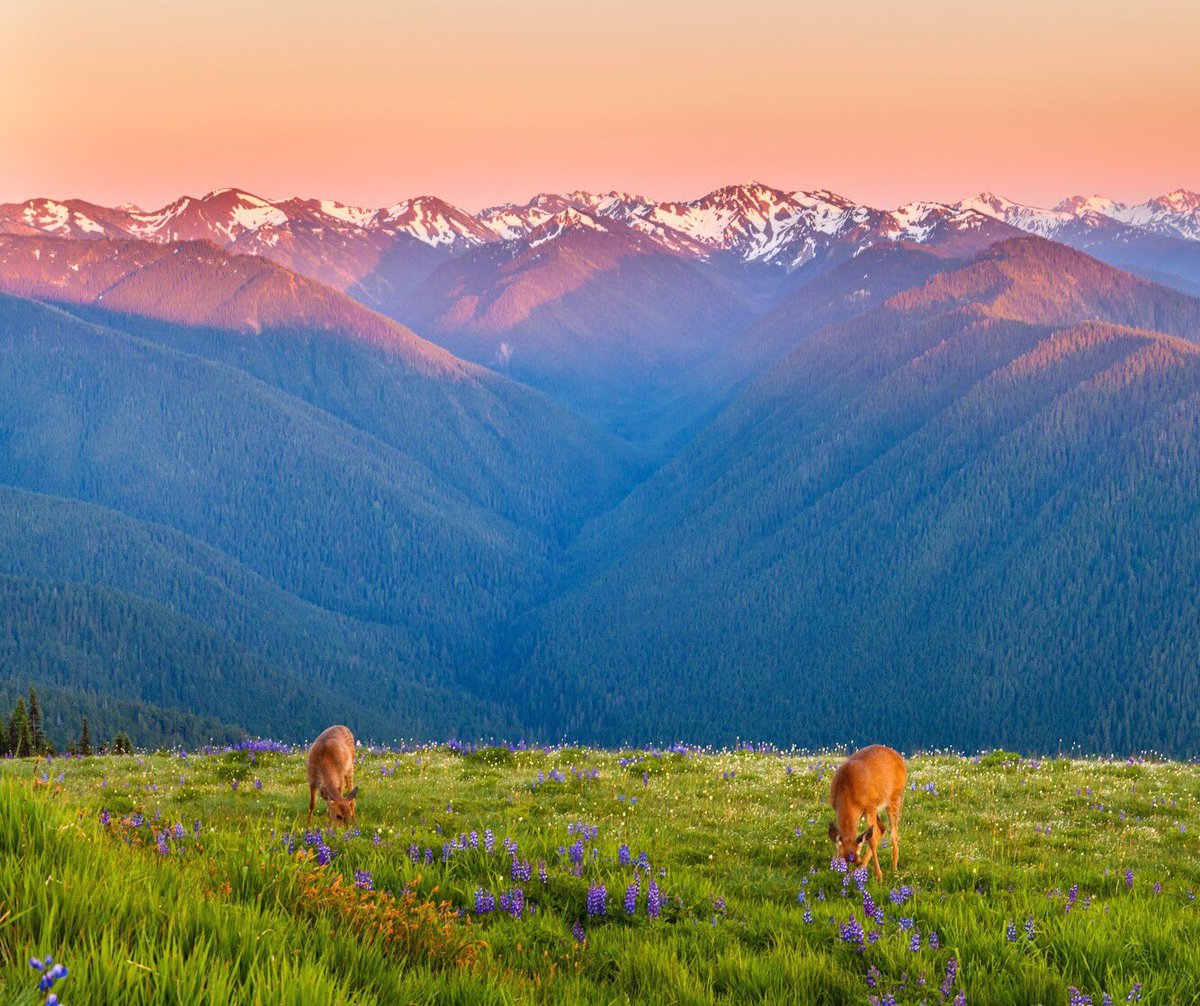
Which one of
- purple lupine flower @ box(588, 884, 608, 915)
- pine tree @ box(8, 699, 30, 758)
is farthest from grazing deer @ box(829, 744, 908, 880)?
pine tree @ box(8, 699, 30, 758)

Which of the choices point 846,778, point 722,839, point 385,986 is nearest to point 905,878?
point 846,778

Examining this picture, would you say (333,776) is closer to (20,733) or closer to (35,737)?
(20,733)

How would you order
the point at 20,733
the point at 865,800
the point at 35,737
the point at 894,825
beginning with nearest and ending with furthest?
the point at 865,800 < the point at 894,825 < the point at 20,733 < the point at 35,737

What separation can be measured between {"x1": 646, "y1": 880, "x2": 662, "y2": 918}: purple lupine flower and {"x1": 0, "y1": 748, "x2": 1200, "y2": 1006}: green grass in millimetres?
114

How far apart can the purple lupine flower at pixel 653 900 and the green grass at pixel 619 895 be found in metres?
0.11

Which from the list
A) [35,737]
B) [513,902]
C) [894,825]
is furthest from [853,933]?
[35,737]

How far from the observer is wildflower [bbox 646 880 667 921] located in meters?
8.45

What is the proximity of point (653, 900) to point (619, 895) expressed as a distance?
18.8 inches

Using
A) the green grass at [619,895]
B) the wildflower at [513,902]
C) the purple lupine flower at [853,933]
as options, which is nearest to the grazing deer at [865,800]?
the green grass at [619,895]

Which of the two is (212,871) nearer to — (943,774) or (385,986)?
(385,986)

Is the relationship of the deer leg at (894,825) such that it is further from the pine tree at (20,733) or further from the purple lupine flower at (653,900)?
the pine tree at (20,733)

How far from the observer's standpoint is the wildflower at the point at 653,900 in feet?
27.7

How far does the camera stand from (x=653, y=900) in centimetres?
853

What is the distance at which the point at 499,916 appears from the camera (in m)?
8.27
